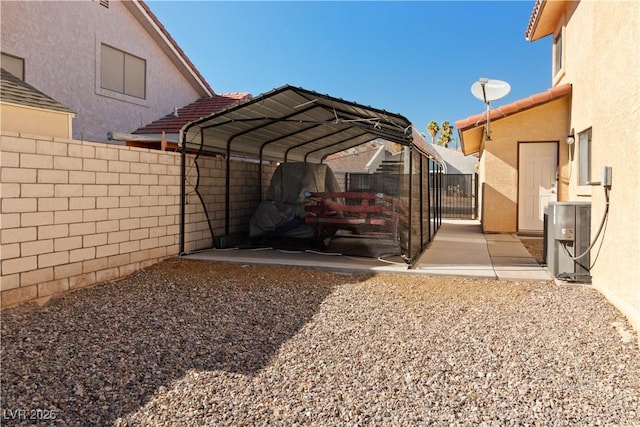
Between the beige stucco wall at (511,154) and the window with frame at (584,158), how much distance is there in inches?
141

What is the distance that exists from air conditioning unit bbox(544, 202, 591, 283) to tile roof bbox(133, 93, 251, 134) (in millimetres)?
8476

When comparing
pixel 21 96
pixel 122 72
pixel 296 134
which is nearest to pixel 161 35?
pixel 122 72

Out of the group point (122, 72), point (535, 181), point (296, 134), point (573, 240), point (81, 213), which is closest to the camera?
point (81, 213)

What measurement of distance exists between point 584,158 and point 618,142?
9.04ft

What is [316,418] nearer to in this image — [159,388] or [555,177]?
[159,388]

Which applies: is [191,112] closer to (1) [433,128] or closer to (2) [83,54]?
(2) [83,54]

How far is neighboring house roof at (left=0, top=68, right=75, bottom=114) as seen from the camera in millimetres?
6922

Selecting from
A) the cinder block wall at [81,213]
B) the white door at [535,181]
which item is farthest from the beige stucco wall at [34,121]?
the white door at [535,181]

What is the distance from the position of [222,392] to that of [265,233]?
6.48 m

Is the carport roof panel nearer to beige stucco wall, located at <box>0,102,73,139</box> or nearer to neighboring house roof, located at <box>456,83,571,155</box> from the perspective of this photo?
beige stucco wall, located at <box>0,102,73,139</box>

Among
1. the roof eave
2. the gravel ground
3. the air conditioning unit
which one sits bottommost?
the gravel ground

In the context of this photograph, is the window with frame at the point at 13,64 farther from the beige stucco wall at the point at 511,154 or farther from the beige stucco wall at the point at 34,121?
the beige stucco wall at the point at 511,154

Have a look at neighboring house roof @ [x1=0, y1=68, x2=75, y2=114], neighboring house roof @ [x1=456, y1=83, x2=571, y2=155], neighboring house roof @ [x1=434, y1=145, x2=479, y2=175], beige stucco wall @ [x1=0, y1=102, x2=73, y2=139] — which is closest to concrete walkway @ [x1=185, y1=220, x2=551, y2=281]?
beige stucco wall @ [x1=0, y1=102, x2=73, y2=139]

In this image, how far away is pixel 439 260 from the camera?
8414mm
